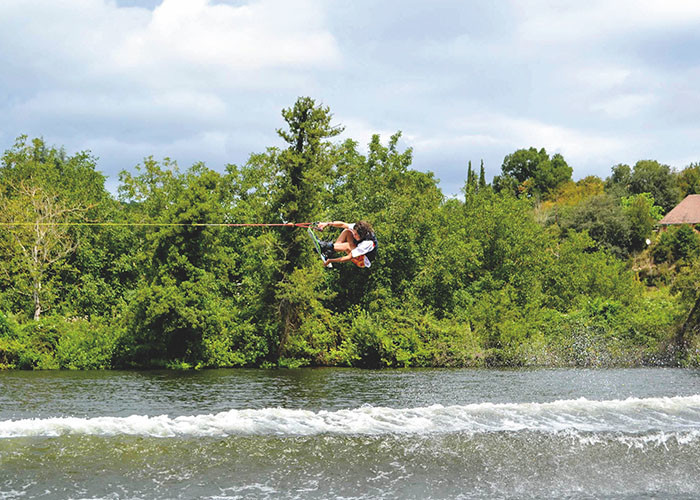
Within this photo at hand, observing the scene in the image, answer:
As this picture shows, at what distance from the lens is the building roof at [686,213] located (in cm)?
7119

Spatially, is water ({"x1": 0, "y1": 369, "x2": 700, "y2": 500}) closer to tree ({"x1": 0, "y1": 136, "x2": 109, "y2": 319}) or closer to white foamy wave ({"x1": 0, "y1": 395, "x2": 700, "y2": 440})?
white foamy wave ({"x1": 0, "y1": 395, "x2": 700, "y2": 440})

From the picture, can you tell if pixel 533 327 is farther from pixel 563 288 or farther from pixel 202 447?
pixel 202 447

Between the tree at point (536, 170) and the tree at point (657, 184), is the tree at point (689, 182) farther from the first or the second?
the tree at point (536, 170)

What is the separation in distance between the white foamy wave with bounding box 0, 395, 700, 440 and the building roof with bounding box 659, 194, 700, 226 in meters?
61.7

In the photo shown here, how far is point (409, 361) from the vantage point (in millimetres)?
29562

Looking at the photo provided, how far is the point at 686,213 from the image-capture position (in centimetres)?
7238

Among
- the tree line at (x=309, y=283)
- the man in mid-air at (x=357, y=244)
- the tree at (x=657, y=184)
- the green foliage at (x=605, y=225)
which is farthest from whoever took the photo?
the tree at (x=657, y=184)

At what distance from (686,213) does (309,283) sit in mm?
57454

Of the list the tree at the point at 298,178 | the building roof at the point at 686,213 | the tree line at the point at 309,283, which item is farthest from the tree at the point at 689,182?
the tree at the point at 298,178

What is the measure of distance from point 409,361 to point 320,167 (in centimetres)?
960

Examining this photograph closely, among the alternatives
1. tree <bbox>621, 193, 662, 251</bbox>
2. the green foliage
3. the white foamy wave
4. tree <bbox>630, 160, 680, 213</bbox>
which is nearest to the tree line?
the white foamy wave

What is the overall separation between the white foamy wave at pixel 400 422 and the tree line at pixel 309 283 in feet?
43.6

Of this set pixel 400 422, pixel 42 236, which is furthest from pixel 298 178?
pixel 400 422

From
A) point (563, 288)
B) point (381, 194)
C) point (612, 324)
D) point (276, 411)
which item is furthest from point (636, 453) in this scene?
point (563, 288)
